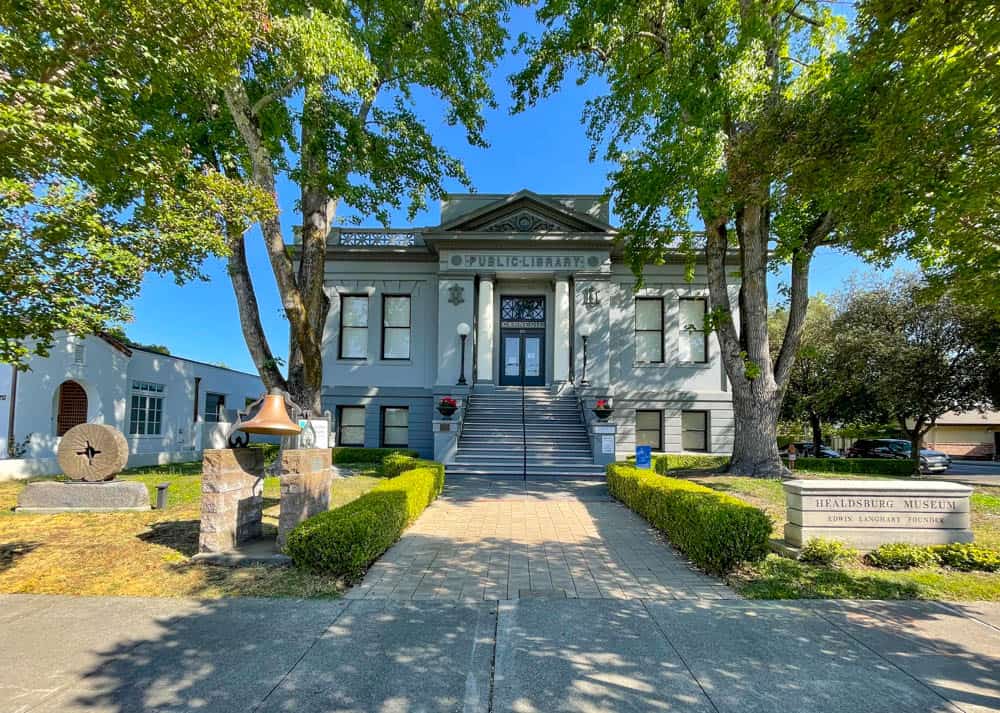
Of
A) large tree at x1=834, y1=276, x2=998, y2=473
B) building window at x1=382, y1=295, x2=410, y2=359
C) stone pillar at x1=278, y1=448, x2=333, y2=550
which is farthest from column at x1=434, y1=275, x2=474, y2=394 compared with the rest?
large tree at x1=834, y1=276, x2=998, y2=473

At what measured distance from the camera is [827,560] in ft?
19.8

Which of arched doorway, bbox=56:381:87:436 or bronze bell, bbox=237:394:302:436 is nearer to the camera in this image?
bronze bell, bbox=237:394:302:436

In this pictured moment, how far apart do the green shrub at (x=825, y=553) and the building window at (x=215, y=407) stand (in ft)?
73.0

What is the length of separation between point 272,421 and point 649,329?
1620 centimetres

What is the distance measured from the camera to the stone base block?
29.0 ft

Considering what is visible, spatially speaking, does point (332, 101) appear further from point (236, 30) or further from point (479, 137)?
point (236, 30)

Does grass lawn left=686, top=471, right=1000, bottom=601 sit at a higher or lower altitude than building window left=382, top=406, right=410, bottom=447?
lower

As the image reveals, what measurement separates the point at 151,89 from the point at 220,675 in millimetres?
6945

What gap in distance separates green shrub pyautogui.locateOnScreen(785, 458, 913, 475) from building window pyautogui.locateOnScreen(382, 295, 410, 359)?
13858mm

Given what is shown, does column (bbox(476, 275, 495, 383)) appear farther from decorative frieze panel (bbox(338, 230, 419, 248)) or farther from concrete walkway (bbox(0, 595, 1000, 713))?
concrete walkway (bbox(0, 595, 1000, 713))

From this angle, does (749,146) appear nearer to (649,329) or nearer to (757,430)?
(757,430)

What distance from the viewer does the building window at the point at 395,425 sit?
19484 millimetres

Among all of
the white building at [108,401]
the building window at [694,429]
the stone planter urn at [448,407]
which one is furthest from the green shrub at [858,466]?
the white building at [108,401]

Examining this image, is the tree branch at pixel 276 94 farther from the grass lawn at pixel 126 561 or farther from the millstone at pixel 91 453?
the grass lawn at pixel 126 561
